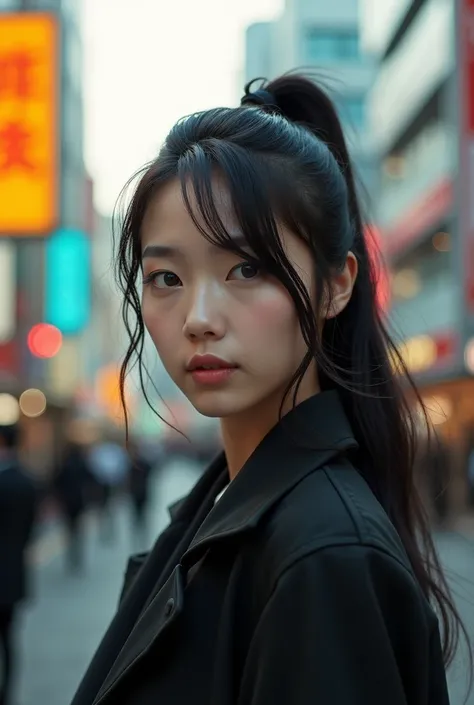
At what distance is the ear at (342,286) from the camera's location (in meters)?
1.40

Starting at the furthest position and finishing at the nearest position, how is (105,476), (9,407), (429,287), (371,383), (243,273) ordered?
(9,407), (429,287), (105,476), (371,383), (243,273)

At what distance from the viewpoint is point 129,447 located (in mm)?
2131

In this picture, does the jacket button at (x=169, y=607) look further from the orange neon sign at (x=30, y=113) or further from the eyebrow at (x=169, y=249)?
the orange neon sign at (x=30, y=113)

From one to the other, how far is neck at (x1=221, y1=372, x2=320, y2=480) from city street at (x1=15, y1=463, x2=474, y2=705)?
600 mm

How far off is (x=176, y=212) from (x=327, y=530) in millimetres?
491

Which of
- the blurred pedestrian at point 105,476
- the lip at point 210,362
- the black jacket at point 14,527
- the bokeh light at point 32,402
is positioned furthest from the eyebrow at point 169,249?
the bokeh light at point 32,402

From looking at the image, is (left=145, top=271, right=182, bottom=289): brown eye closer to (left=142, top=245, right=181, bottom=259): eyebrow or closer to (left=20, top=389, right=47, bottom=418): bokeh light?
(left=142, top=245, right=181, bottom=259): eyebrow

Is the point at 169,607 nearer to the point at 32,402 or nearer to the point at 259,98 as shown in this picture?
the point at 259,98

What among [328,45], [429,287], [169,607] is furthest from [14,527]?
[328,45]

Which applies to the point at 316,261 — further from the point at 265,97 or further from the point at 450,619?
the point at 450,619

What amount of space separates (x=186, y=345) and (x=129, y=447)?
89cm

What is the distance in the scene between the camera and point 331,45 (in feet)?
85.6

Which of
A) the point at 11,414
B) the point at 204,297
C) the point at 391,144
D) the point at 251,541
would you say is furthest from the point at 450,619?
the point at 391,144

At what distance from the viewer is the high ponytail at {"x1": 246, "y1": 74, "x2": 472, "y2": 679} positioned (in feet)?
4.84
